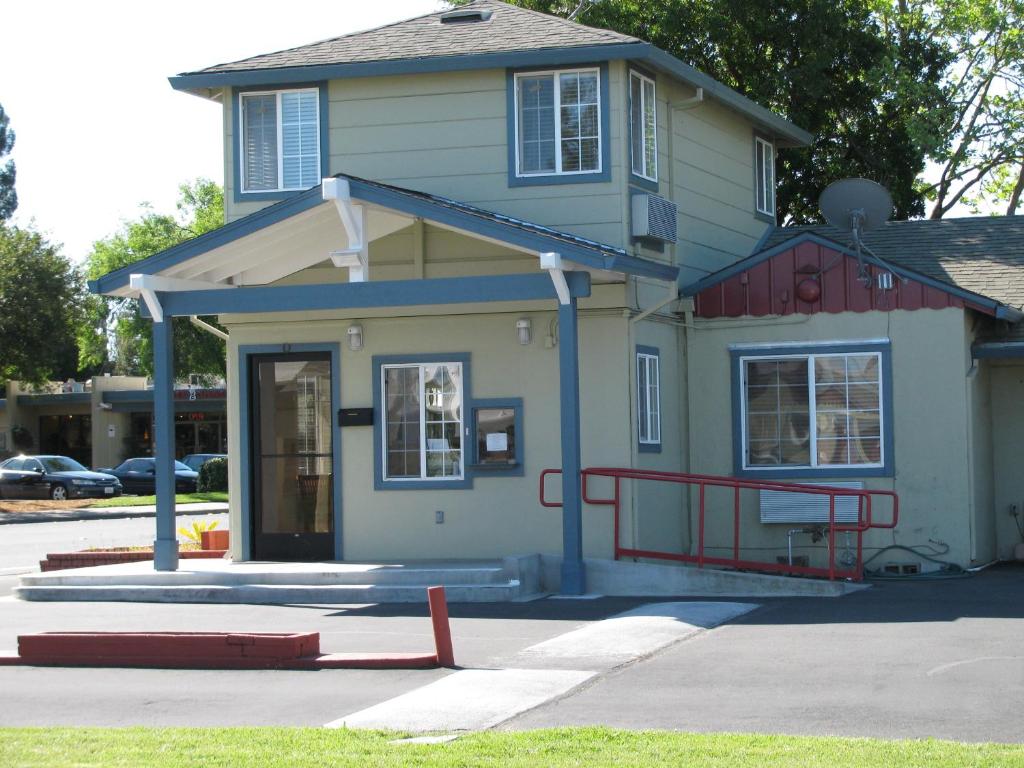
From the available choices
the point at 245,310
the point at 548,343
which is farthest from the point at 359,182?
the point at 548,343

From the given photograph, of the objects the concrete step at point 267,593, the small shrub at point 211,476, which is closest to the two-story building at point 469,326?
Result: the concrete step at point 267,593

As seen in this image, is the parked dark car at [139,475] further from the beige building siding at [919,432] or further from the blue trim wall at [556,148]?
the beige building siding at [919,432]

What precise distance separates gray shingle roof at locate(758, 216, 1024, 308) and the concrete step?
6.12m

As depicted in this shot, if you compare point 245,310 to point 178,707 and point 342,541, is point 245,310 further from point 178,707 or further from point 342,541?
point 178,707

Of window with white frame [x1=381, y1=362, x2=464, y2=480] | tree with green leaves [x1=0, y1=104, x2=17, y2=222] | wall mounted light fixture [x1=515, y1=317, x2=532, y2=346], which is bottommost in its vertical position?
window with white frame [x1=381, y1=362, x2=464, y2=480]

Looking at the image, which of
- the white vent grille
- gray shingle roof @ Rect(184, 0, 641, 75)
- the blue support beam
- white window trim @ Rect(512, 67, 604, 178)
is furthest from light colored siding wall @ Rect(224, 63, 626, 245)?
the white vent grille

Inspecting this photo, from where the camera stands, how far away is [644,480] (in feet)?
53.6

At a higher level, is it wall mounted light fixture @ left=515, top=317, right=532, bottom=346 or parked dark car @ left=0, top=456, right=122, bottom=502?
wall mounted light fixture @ left=515, top=317, right=532, bottom=346

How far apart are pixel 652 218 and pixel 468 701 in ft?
27.2

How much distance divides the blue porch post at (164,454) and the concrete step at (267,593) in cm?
48

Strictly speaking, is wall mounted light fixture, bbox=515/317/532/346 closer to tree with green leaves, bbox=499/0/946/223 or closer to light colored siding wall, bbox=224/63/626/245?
light colored siding wall, bbox=224/63/626/245

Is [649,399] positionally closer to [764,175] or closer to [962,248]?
[962,248]

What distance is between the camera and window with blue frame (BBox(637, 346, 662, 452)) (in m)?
16.5

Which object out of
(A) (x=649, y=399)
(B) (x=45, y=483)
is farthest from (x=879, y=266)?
(B) (x=45, y=483)
